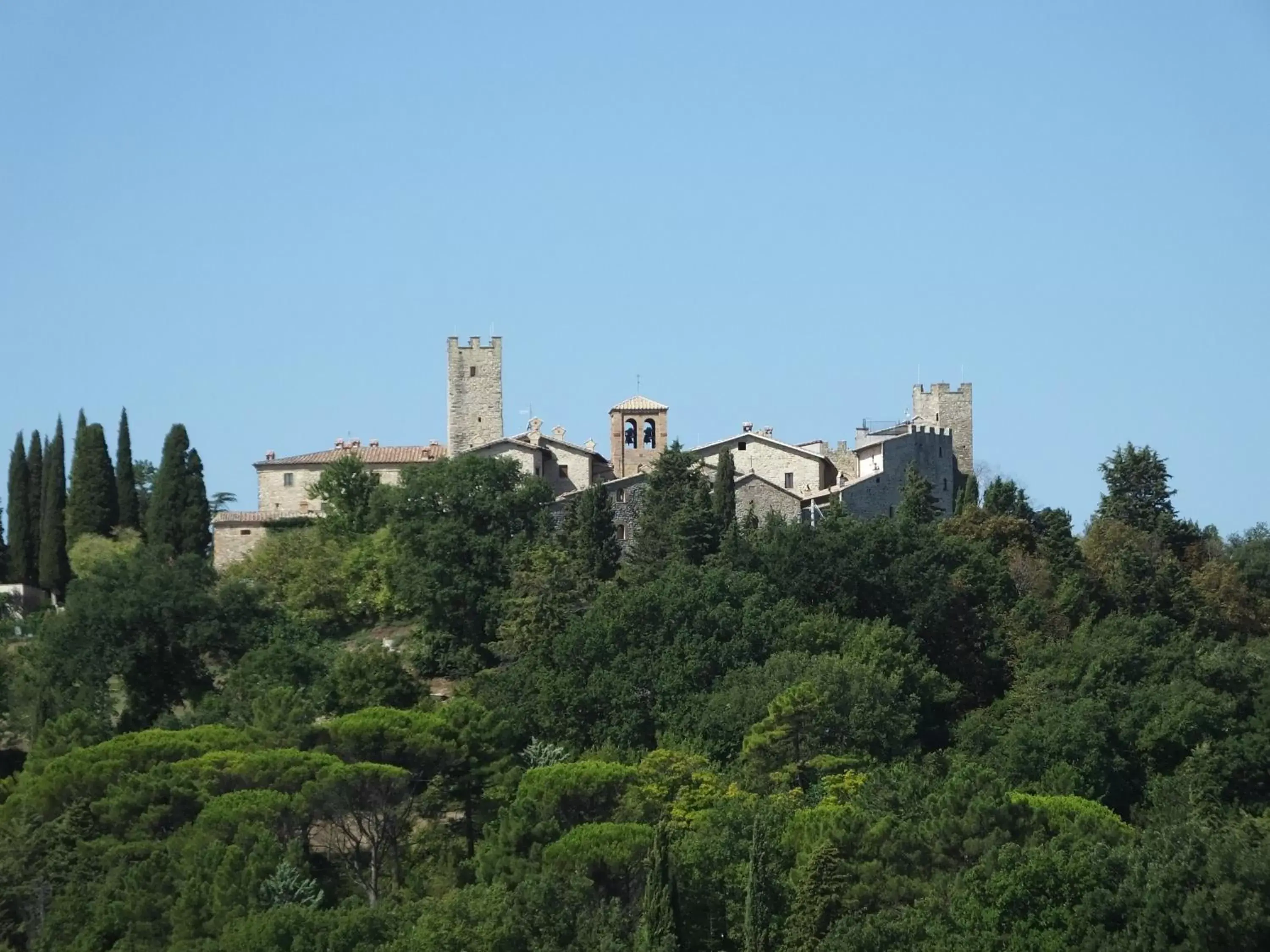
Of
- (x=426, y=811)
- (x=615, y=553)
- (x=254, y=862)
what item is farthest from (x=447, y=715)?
(x=615, y=553)

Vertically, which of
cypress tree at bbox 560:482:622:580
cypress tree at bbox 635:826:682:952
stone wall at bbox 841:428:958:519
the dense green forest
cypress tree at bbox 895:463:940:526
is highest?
stone wall at bbox 841:428:958:519

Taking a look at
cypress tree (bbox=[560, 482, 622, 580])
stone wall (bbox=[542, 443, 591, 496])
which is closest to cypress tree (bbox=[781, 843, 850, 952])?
cypress tree (bbox=[560, 482, 622, 580])

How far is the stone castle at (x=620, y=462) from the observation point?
6481 cm

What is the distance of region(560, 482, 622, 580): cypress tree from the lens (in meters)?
58.2

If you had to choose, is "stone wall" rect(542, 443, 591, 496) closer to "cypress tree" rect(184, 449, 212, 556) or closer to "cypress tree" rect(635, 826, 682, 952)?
"cypress tree" rect(184, 449, 212, 556)

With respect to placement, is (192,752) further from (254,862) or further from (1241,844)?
(1241,844)

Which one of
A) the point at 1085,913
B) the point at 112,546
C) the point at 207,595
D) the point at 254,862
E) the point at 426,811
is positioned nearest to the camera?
the point at 1085,913

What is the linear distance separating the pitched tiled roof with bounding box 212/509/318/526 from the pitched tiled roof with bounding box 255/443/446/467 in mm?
1151

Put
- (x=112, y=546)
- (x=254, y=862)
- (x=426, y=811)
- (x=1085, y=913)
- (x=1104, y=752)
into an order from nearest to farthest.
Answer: (x=1085, y=913), (x=254, y=862), (x=426, y=811), (x=1104, y=752), (x=112, y=546)

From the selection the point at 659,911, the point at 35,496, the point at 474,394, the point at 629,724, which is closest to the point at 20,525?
the point at 35,496

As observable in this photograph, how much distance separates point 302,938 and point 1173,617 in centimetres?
2407

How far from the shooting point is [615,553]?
59.1 metres

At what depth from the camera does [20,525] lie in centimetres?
6556

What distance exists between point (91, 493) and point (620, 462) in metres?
12.2
